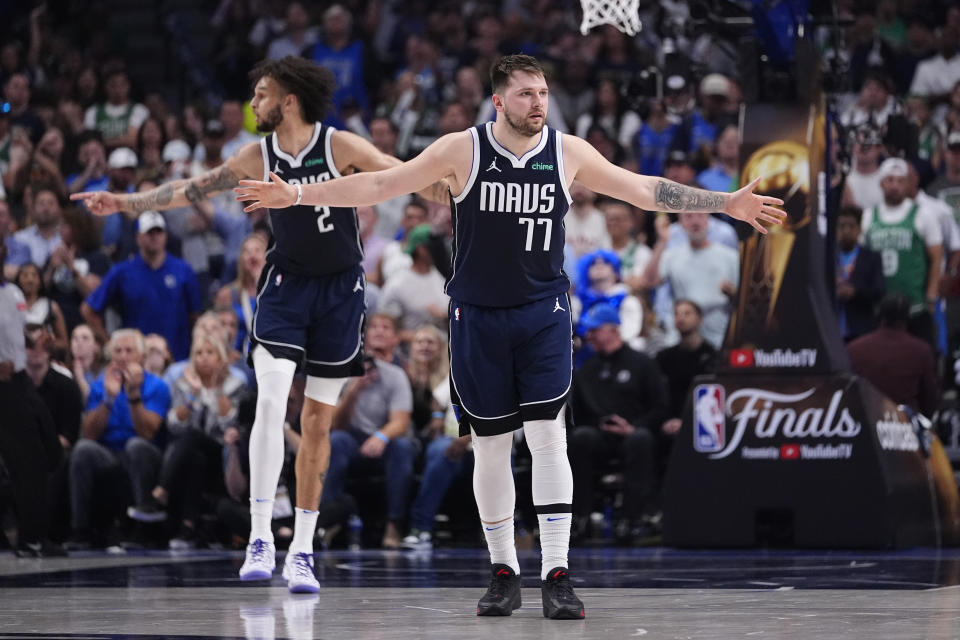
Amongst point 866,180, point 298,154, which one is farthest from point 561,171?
point 866,180

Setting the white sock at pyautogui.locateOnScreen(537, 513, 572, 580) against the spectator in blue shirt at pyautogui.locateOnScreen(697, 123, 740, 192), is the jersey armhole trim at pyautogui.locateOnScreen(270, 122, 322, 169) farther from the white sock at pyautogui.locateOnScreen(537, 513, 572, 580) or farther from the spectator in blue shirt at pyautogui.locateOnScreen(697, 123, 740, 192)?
the spectator in blue shirt at pyautogui.locateOnScreen(697, 123, 740, 192)

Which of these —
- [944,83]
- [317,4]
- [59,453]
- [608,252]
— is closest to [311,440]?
[59,453]

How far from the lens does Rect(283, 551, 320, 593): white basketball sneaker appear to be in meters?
7.15

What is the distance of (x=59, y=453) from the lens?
399 inches

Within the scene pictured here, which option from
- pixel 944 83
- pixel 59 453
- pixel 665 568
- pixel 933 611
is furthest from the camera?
pixel 944 83

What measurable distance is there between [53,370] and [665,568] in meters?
4.75

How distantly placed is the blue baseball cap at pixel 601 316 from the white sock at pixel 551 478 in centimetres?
553

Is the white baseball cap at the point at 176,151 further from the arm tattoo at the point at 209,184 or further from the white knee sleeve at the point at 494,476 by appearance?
the white knee sleeve at the point at 494,476

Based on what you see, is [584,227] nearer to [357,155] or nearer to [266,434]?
[357,155]

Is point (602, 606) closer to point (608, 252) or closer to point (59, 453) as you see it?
point (59, 453)

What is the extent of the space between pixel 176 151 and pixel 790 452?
796 cm

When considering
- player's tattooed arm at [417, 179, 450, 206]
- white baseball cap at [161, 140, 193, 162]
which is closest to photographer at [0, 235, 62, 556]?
player's tattooed arm at [417, 179, 450, 206]

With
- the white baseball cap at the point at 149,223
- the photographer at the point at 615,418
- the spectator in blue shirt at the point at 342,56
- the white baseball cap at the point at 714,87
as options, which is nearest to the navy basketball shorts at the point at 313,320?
the photographer at the point at 615,418

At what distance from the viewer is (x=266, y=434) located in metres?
7.51
